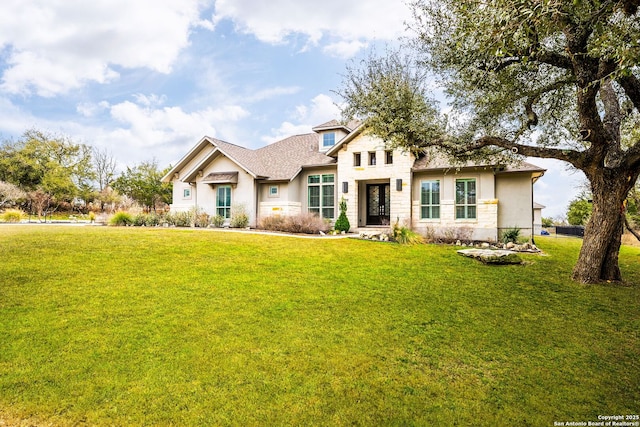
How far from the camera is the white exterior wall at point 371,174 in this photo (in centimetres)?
1873

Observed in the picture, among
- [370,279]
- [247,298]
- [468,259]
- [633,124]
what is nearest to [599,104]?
[633,124]

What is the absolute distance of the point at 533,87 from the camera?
33.1 feet

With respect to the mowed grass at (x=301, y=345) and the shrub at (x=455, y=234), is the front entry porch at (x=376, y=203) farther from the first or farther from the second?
the mowed grass at (x=301, y=345)

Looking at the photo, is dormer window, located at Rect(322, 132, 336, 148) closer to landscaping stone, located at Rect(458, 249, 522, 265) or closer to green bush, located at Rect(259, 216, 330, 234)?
green bush, located at Rect(259, 216, 330, 234)

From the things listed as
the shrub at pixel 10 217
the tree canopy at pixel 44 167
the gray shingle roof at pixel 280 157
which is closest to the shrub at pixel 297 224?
the gray shingle roof at pixel 280 157

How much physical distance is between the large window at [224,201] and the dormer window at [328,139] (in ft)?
21.4

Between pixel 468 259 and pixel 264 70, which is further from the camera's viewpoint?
pixel 264 70

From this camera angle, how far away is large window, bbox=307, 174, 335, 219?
830 inches

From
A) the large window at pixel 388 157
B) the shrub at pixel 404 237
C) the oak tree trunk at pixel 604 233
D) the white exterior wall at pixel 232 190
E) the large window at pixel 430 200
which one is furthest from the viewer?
the white exterior wall at pixel 232 190

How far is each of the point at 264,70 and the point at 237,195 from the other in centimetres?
757

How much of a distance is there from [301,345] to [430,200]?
48.6 feet

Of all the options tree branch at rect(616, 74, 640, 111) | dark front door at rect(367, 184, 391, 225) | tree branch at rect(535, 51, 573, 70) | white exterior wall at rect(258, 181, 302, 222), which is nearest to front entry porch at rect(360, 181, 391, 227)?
dark front door at rect(367, 184, 391, 225)

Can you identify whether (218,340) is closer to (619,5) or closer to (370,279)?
(370,279)

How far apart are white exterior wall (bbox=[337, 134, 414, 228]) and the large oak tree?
23.9 feet
